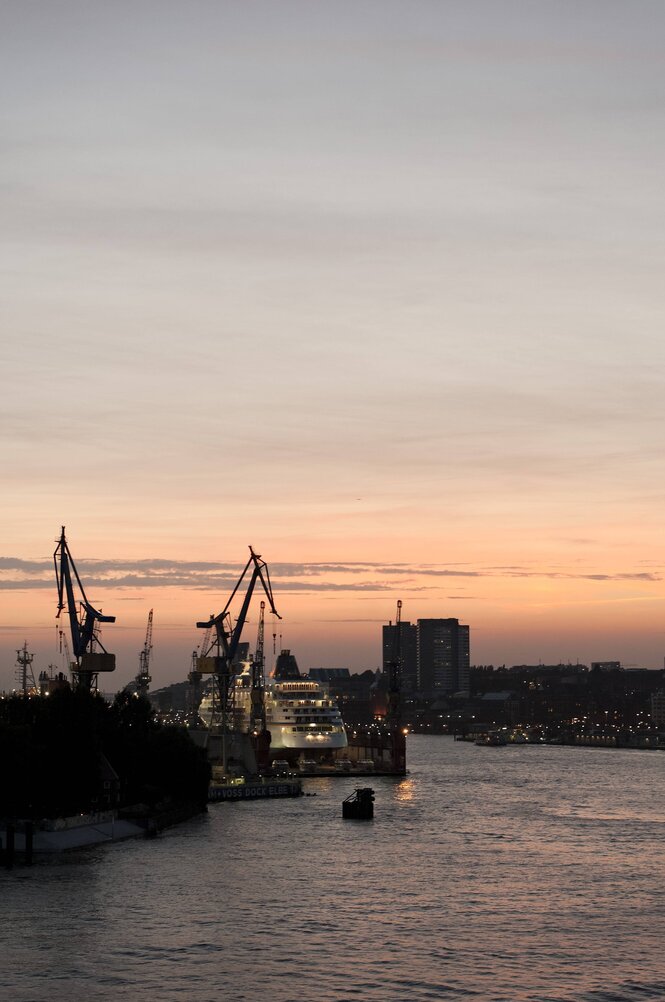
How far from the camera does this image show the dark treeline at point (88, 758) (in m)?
81.4

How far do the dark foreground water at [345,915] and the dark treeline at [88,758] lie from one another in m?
4.62

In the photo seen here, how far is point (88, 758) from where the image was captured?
8594 centimetres

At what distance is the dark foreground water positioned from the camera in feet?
165

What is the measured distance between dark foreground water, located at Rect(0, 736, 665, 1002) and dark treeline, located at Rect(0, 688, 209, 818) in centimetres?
462

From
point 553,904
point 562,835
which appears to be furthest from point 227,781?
point 553,904

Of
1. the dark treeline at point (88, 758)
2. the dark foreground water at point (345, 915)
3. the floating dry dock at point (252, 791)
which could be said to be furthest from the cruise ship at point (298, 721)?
the dark foreground water at point (345, 915)

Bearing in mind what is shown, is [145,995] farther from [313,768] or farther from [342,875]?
[313,768]

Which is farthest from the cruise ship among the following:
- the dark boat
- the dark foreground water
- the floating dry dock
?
the dark foreground water

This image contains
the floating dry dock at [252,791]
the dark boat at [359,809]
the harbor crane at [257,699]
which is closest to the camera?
the dark boat at [359,809]

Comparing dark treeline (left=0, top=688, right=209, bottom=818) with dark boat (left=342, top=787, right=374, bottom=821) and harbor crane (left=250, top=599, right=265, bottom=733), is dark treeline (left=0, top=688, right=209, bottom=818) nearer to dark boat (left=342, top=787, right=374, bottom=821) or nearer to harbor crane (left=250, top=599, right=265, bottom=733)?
dark boat (left=342, top=787, right=374, bottom=821)

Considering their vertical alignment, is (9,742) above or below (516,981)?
above

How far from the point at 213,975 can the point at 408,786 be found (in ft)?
342

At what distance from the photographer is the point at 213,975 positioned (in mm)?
51094

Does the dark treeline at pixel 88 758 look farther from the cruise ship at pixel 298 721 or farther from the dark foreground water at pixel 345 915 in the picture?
the cruise ship at pixel 298 721
